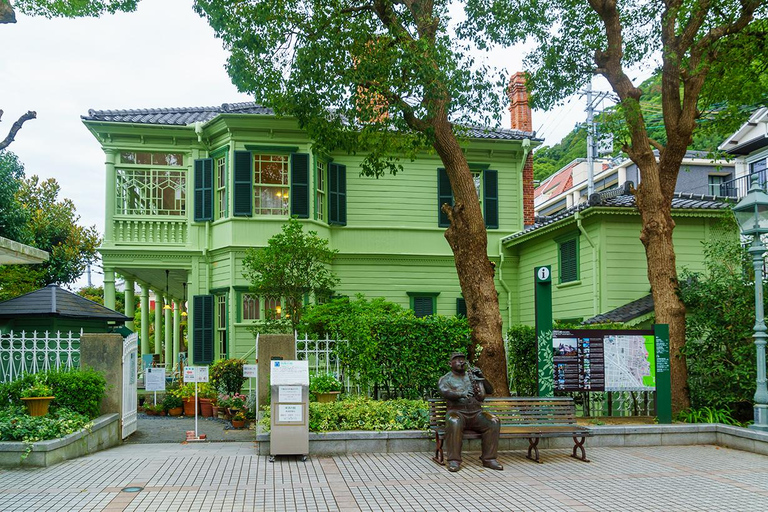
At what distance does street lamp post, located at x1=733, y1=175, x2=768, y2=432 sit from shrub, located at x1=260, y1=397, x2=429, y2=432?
17.5 ft

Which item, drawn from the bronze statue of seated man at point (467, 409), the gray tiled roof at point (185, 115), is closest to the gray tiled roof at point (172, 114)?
the gray tiled roof at point (185, 115)

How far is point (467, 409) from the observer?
30.9 ft

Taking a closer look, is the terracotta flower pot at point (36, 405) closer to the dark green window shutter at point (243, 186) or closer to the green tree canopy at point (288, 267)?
the green tree canopy at point (288, 267)

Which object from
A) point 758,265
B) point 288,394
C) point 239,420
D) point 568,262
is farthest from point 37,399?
point 568,262

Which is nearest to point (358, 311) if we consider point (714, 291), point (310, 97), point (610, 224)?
point (310, 97)

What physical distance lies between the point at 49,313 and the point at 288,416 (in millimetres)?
6413

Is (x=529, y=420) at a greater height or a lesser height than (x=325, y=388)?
lesser

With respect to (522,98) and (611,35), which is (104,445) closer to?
(611,35)

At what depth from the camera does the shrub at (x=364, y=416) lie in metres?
10.4

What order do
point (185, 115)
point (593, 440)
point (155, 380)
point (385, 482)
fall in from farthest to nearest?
point (185, 115) → point (155, 380) → point (593, 440) → point (385, 482)

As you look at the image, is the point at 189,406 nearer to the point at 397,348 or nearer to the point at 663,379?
the point at 397,348

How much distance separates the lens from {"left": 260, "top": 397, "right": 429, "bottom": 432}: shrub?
10.4 metres

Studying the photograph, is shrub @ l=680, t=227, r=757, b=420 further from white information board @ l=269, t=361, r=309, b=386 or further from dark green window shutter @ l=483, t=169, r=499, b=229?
dark green window shutter @ l=483, t=169, r=499, b=229

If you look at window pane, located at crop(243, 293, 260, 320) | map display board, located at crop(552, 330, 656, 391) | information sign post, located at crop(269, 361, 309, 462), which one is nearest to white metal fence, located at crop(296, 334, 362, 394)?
information sign post, located at crop(269, 361, 309, 462)
